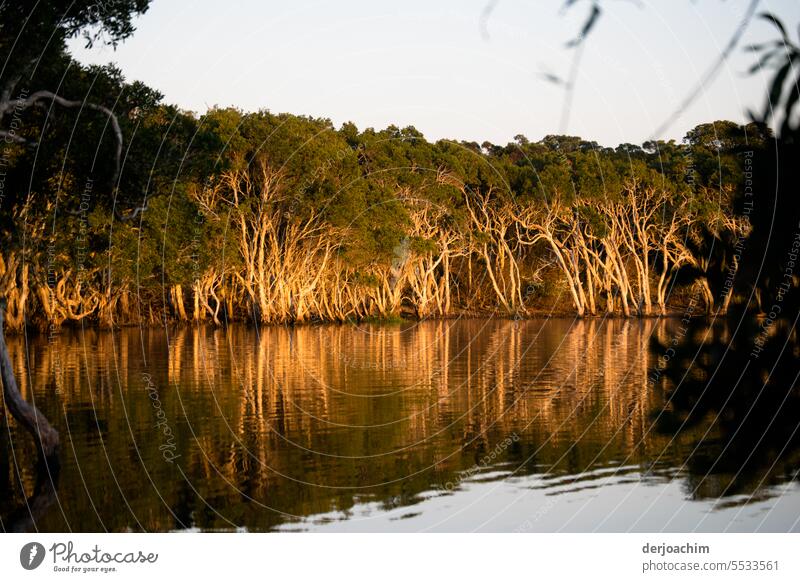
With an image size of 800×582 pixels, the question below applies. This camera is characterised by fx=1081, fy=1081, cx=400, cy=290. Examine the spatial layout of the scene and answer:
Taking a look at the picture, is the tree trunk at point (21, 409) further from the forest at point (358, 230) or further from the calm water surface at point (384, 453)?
the forest at point (358, 230)

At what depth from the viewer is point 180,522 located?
1277 cm

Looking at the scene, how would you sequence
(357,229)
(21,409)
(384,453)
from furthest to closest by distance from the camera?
(357,229) → (384,453) → (21,409)

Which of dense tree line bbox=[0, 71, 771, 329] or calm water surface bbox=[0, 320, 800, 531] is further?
dense tree line bbox=[0, 71, 771, 329]

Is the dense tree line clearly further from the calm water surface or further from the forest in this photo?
the calm water surface

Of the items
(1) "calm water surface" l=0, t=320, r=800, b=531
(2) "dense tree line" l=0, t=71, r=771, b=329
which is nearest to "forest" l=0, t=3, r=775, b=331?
(2) "dense tree line" l=0, t=71, r=771, b=329

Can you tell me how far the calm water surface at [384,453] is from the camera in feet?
42.8

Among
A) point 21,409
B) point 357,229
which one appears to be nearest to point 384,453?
point 21,409

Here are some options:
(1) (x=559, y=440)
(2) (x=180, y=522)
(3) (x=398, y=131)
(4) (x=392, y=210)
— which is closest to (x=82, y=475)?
(2) (x=180, y=522)

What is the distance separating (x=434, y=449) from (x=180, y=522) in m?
6.49

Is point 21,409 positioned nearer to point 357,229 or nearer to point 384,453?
point 384,453

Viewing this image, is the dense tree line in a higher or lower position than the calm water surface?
higher

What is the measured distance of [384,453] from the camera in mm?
18172

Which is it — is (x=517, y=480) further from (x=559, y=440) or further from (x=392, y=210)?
(x=392, y=210)

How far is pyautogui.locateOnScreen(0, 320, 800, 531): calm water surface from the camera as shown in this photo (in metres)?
Answer: 13.0
